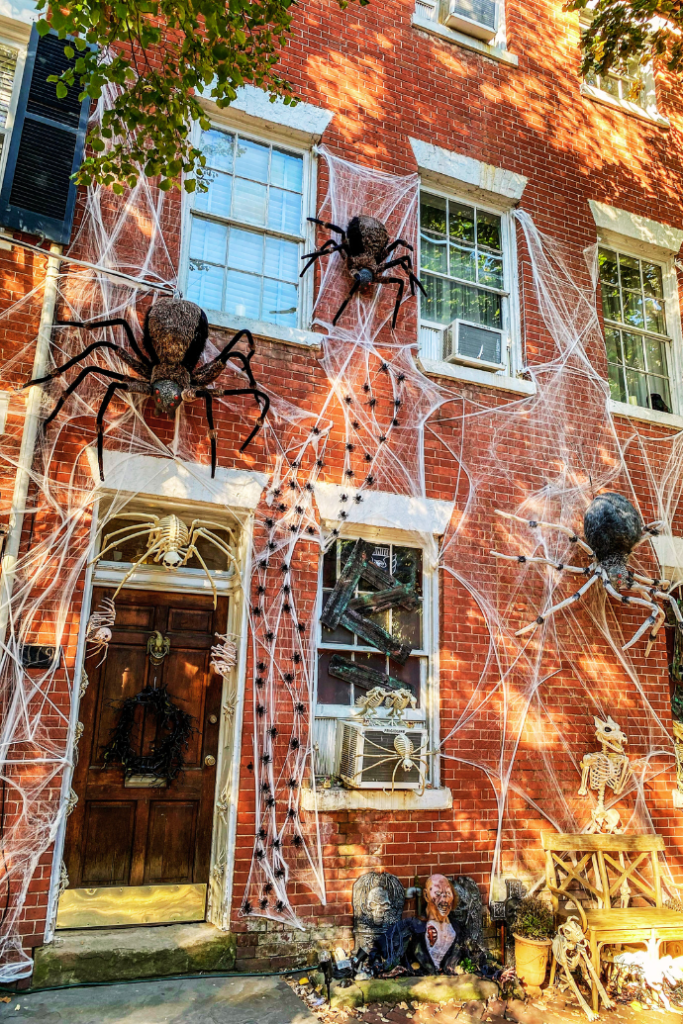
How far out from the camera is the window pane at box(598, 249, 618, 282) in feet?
27.9

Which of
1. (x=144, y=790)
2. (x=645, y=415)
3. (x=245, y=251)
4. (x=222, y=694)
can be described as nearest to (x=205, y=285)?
(x=245, y=251)

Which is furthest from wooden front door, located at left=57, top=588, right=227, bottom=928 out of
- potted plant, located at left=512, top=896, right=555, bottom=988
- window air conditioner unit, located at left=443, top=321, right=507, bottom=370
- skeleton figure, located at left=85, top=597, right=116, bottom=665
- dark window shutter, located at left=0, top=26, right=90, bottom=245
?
window air conditioner unit, located at left=443, top=321, right=507, bottom=370

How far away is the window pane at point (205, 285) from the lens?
252 inches

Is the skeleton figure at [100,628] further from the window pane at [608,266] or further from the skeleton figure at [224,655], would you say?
the window pane at [608,266]

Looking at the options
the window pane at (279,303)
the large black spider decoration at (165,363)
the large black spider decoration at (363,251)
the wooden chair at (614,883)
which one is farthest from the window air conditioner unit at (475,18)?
the wooden chair at (614,883)

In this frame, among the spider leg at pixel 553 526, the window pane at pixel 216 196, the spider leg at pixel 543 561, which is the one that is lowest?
the spider leg at pixel 543 561

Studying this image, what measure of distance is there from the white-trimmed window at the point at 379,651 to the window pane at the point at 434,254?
2.80 m

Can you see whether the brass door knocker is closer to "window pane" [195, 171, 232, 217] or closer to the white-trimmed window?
the white-trimmed window

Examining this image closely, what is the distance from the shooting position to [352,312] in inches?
269

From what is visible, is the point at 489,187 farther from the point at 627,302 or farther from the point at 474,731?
the point at 474,731

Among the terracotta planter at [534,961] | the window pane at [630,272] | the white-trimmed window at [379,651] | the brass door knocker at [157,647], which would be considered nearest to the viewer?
the terracotta planter at [534,961]

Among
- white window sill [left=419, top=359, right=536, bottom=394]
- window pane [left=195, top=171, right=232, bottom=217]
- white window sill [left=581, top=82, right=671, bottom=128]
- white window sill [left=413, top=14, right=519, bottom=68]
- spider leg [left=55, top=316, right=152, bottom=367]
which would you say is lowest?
spider leg [left=55, top=316, right=152, bottom=367]

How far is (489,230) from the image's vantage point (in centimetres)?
800

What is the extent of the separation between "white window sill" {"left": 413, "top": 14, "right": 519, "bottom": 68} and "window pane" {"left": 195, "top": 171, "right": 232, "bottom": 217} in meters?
2.87
